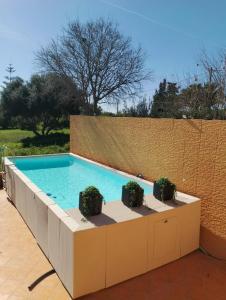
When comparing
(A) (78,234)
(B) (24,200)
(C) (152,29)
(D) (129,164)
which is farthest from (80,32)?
(A) (78,234)

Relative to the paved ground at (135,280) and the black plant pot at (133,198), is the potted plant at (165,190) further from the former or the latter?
the paved ground at (135,280)

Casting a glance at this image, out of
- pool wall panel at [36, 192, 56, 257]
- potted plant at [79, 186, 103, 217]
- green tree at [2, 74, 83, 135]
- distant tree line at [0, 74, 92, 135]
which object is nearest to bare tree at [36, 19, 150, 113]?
distant tree line at [0, 74, 92, 135]

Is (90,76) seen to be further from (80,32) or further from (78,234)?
(78,234)

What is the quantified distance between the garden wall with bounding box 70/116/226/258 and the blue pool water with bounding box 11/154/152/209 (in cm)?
71

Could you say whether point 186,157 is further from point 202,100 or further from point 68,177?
point 68,177

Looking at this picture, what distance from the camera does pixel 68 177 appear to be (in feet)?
34.1

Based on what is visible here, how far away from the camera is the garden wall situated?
5.53m

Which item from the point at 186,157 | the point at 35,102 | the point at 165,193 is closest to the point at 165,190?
the point at 165,193

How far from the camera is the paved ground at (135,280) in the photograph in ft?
14.4

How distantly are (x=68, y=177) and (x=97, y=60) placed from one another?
39.9ft

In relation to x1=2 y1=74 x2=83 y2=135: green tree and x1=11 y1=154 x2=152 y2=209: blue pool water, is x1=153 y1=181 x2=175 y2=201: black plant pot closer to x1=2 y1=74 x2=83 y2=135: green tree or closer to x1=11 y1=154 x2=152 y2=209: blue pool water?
x1=11 y1=154 x2=152 y2=209: blue pool water

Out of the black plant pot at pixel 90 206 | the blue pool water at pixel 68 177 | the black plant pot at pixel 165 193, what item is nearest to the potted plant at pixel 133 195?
the black plant pot at pixel 165 193

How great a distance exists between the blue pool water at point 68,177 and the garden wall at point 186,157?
2.31 feet

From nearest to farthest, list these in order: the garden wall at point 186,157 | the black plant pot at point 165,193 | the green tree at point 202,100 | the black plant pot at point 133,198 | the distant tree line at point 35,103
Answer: the black plant pot at point 133,198, the garden wall at point 186,157, the black plant pot at point 165,193, the green tree at point 202,100, the distant tree line at point 35,103
